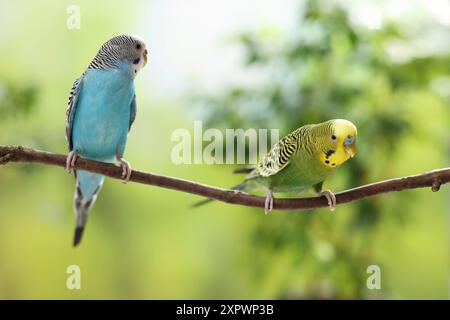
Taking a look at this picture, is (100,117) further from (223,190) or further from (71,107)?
(223,190)

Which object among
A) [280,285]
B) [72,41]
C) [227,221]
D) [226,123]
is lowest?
[280,285]

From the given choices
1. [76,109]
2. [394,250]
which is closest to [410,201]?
[394,250]

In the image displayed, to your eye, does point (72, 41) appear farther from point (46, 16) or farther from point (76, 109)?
point (76, 109)

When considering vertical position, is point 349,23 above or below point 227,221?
above

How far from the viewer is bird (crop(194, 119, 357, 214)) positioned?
93cm

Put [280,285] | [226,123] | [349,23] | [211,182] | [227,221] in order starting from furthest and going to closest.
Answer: [227,221]
[211,182]
[280,285]
[226,123]
[349,23]

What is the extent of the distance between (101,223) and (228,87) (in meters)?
1.19

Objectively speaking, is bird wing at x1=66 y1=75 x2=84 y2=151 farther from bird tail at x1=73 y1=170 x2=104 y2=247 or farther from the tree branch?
the tree branch

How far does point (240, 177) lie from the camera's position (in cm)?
239

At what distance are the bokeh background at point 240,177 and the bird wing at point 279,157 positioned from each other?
0.91 meters

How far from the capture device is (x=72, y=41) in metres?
2.60

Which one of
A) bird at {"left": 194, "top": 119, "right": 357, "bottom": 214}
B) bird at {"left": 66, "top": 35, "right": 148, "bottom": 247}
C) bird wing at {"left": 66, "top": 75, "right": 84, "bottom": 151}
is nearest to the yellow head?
bird at {"left": 194, "top": 119, "right": 357, "bottom": 214}

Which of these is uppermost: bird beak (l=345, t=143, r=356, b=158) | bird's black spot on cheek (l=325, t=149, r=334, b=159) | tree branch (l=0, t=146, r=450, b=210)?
bird's black spot on cheek (l=325, t=149, r=334, b=159)

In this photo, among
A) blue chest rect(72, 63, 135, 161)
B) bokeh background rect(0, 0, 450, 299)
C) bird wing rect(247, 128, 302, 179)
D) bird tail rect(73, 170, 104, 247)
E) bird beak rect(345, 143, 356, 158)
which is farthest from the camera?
bokeh background rect(0, 0, 450, 299)
